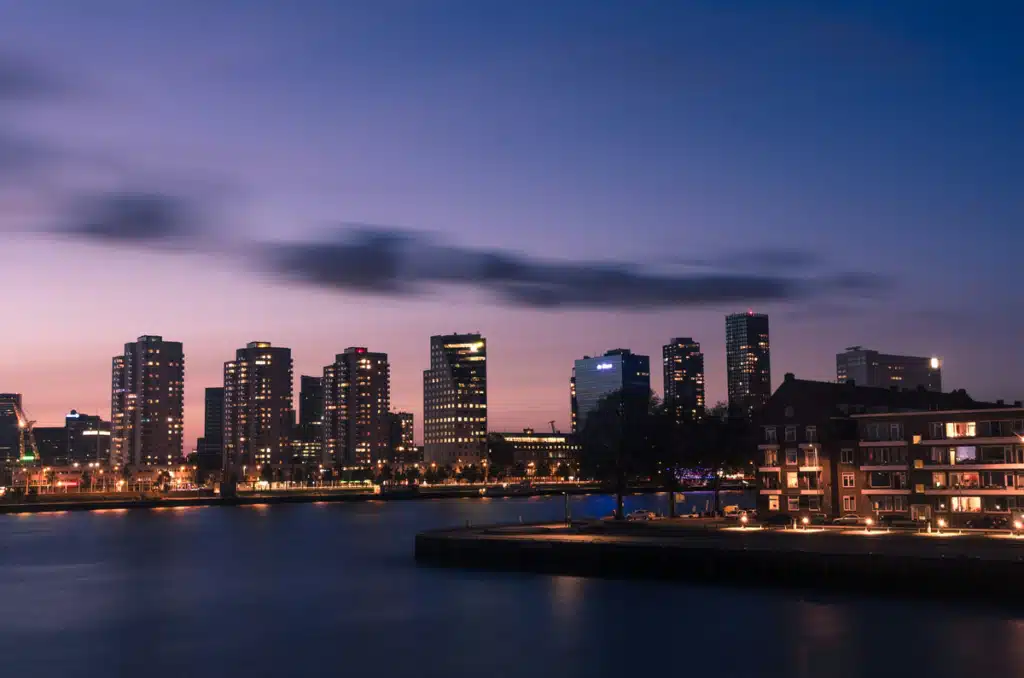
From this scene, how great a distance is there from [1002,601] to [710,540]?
99.1ft

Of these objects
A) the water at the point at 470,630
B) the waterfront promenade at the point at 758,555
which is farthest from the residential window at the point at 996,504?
the water at the point at 470,630

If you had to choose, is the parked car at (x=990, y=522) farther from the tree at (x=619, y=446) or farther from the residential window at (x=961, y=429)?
the tree at (x=619, y=446)

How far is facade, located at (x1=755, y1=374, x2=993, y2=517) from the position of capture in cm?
12162

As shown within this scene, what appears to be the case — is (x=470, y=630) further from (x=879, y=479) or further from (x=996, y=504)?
(x=996, y=504)

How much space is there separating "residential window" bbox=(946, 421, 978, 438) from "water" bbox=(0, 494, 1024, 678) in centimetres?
4294

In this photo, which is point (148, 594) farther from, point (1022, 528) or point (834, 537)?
point (1022, 528)

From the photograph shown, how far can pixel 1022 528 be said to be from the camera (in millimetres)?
100125

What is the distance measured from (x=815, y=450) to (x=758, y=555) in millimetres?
42909

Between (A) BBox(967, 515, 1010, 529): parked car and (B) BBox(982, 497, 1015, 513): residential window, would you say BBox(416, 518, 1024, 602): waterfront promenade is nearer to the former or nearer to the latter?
(A) BBox(967, 515, 1010, 529): parked car

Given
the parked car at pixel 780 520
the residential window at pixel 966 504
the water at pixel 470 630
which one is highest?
the residential window at pixel 966 504

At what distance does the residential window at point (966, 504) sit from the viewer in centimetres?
11112

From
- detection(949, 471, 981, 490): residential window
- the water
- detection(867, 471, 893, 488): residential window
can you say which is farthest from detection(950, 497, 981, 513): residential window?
the water

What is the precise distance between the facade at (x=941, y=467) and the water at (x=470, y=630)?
40681 millimetres

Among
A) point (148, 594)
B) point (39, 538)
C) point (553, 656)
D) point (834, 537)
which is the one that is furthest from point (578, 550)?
point (39, 538)
